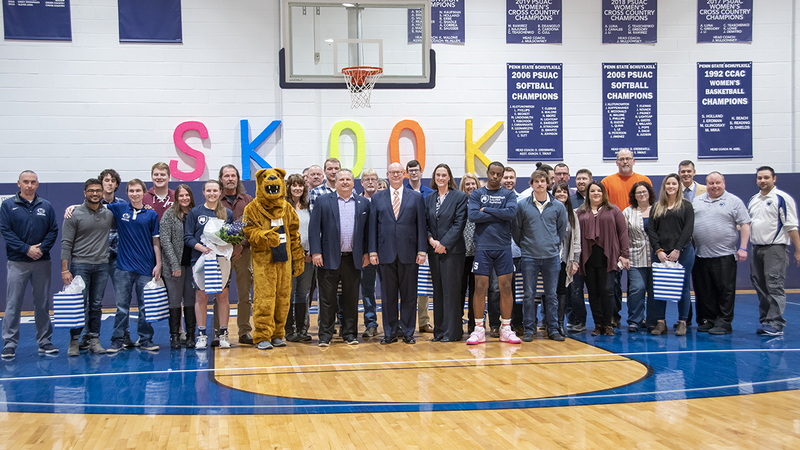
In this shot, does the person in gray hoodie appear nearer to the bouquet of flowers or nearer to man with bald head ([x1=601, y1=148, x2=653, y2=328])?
man with bald head ([x1=601, y1=148, x2=653, y2=328])

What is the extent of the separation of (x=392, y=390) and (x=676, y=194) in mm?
3857

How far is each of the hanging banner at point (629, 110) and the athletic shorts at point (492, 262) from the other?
4763 millimetres

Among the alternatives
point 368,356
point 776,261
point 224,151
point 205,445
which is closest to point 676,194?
point 776,261

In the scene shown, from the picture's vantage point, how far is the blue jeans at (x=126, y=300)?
603 cm

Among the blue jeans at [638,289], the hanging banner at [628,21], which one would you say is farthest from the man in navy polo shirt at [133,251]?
the hanging banner at [628,21]

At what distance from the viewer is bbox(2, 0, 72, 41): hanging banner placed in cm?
889

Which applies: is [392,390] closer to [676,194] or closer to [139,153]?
[676,194]

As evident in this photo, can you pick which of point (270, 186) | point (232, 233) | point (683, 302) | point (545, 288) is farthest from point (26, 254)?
point (683, 302)

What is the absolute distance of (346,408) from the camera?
4.04 metres

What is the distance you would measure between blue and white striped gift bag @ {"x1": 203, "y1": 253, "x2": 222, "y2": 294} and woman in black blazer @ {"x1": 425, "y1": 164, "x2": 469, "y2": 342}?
2058mm

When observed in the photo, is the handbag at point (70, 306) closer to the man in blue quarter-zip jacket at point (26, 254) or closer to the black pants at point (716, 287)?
the man in blue quarter-zip jacket at point (26, 254)

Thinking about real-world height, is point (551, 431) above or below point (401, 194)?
below

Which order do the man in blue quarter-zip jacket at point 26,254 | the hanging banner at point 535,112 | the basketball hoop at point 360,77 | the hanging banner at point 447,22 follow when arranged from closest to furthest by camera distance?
the man in blue quarter-zip jacket at point 26,254
the basketball hoop at point 360,77
the hanging banner at point 447,22
the hanging banner at point 535,112

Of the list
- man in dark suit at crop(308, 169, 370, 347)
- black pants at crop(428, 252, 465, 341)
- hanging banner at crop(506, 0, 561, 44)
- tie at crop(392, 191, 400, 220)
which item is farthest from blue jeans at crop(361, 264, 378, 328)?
hanging banner at crop(506, 0, 561, 44)
